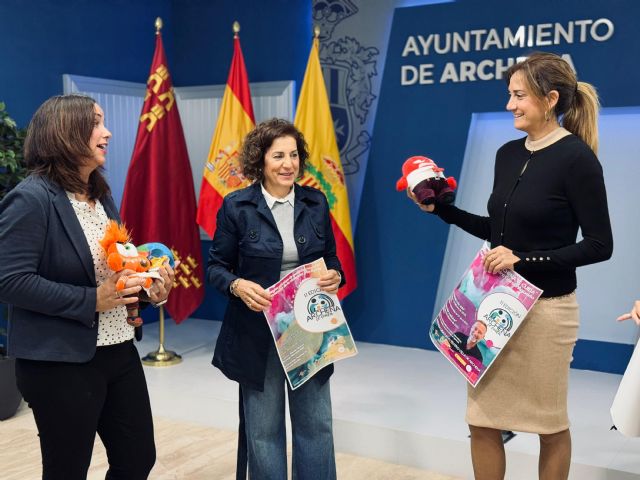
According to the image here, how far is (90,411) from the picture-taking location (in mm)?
1910

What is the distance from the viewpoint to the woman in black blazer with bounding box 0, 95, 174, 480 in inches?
71.2

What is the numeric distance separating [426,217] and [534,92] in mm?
2525

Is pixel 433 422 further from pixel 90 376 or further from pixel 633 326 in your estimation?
pixel 90 376

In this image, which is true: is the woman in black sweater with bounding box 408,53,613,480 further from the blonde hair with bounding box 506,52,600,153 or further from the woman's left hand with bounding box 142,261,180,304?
the woman's left hand with bounding box 142,261,180,304

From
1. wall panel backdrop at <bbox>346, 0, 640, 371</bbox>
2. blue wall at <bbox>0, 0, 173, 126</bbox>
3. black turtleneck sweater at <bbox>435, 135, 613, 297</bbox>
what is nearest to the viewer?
black turtleneck sweater at <bbox>435, 135, 613, 297</bbox>

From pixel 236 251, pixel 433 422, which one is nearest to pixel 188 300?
pixel 433 422

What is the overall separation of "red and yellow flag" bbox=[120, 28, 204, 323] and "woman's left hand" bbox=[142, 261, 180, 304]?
8.34ft

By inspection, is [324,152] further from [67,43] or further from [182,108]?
[67,43]

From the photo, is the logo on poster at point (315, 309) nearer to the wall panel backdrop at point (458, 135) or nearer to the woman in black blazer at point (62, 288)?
the woman in black blazer at point (62, 288)

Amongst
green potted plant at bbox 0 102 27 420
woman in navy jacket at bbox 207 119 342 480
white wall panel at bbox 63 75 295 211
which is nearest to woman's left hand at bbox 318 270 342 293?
woman in navy jacket at bbox 207 119 342 480

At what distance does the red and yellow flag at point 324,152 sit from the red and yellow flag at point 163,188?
80 centimetres

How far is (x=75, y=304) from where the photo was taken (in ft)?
6.02

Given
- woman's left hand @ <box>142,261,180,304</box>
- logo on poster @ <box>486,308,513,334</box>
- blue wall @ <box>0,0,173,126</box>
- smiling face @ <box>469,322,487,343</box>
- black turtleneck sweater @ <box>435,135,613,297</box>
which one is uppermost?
blue wall @ <box>0,0,173,126</box>

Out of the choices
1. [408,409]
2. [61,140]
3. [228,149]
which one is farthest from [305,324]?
[228,149]
